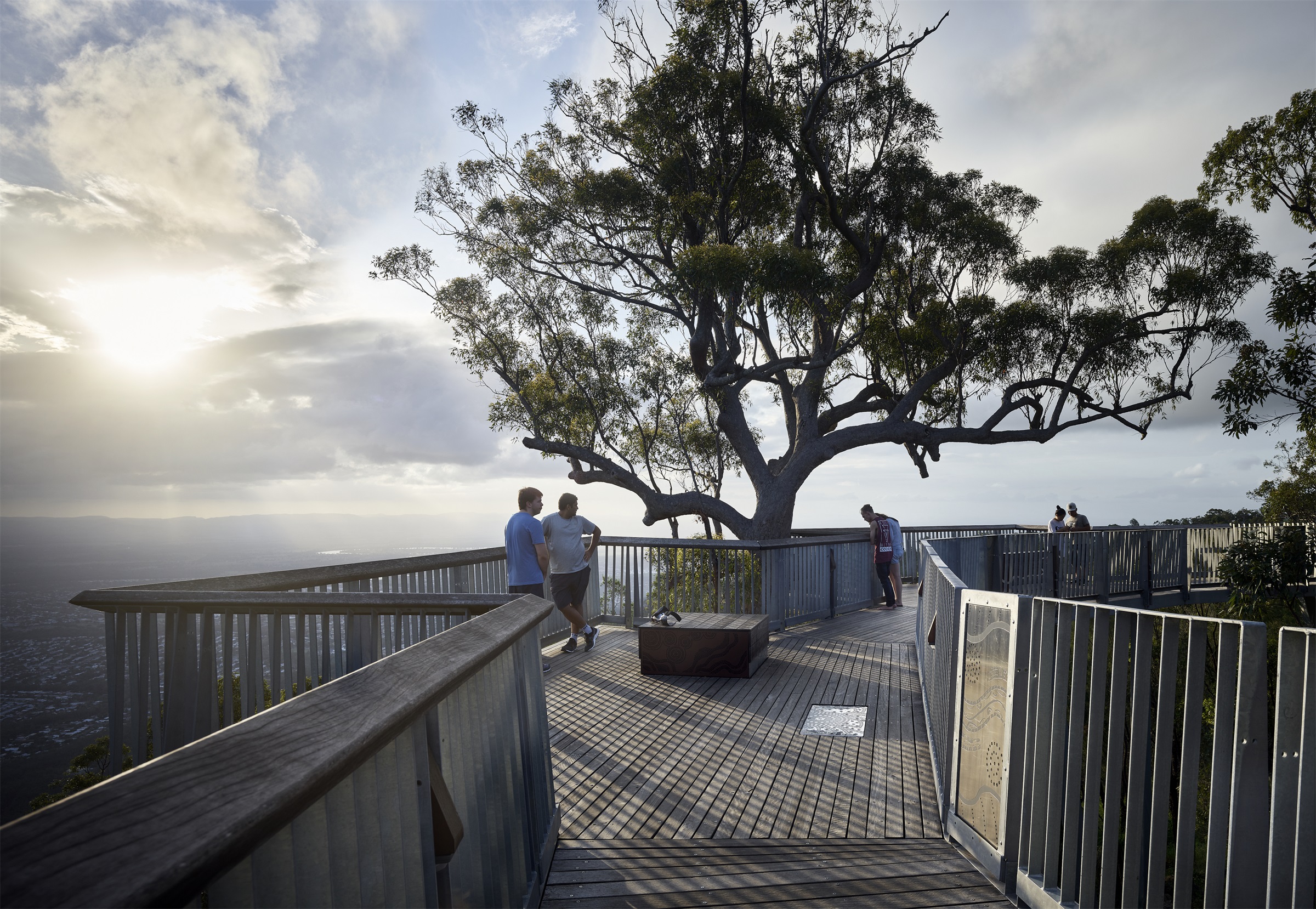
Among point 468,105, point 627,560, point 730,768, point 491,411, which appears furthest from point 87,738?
point 730,768

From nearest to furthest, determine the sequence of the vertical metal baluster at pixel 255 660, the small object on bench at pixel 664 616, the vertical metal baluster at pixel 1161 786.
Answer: the vertical metal baluster at pixel 1161 786
the vertical metal baluster at pixel 255 660
the small object on bench at pixel 664 616

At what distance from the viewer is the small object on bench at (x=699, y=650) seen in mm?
8039

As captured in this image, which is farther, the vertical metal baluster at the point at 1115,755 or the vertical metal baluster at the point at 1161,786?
the vertical metal baluster at the point at 1115,755

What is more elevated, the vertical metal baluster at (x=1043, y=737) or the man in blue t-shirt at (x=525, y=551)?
the man in blue t-shirt at (x=525, y=551)

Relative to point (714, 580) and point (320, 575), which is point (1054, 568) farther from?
point (320, 575)

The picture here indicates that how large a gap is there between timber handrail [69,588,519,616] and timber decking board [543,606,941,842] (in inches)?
55.0

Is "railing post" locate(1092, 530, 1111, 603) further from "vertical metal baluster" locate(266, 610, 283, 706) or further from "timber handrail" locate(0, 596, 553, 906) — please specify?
"timber handrail" locate(0, 596, 553, 906)

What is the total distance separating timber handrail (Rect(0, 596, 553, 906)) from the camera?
83 cm

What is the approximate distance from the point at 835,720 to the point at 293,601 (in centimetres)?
444

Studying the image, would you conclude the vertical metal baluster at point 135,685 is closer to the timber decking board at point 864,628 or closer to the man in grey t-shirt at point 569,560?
the man in grey t-shirt at point 569,560

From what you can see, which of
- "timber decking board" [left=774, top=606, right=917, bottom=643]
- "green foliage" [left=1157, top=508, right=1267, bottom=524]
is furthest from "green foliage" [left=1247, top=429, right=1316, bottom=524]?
"timber decking board" [left=774, top=606, right=917, bottom=643]

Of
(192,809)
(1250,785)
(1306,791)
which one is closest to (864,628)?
(1250,785)

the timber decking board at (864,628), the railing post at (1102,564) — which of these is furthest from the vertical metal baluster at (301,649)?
the railing post at (1102,564)

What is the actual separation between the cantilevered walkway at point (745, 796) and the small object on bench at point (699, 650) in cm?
14
